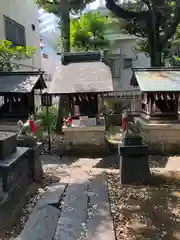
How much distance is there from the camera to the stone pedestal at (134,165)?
22.1ft

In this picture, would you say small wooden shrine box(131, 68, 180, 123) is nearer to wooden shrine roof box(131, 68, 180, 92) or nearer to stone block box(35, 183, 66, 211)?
wooden shrine roof box(131, 68, 180, 92)

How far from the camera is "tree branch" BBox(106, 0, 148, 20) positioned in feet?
43.7

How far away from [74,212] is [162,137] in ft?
19.3

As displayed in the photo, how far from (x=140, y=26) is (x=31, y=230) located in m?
14.2

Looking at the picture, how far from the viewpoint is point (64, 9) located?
13.3 m

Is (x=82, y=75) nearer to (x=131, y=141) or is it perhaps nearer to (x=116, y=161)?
(x=116, y=161)

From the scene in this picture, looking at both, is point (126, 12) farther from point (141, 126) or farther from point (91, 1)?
point (141, 126)

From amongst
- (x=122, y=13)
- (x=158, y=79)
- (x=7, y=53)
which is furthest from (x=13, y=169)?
(x=122, y=13)

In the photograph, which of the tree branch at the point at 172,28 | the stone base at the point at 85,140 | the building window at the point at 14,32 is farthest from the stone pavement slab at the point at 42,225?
the tree branch at the point at 172,28

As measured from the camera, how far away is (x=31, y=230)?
4422mm

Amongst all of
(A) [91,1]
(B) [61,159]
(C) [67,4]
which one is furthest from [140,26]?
(B) [61,159]

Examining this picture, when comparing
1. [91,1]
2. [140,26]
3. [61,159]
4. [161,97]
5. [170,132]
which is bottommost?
[61,159]

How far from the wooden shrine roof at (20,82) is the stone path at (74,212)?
385cm

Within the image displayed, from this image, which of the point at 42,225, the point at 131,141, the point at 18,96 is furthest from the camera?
the point at 18,96
